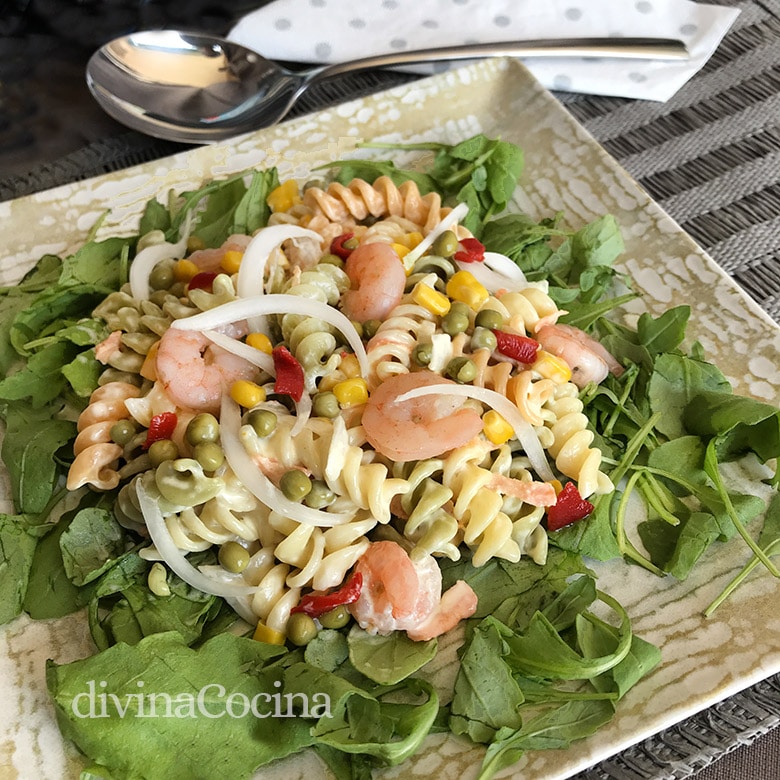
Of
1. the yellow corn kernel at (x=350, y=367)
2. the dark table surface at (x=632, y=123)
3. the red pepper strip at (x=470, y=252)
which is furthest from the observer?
the dark table surface at (x=632, y=123)

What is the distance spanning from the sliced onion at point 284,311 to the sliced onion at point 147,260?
1.35 ft

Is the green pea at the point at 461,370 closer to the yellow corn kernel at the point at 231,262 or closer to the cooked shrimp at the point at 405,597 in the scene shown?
the cooked shrimp at the point at 405,597

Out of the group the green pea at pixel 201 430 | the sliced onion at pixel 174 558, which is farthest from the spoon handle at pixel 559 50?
the sliced onion at pixel 174 558

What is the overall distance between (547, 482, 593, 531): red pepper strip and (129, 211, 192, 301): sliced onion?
150cm

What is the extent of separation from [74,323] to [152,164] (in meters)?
0.88

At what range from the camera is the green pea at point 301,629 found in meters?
2.39

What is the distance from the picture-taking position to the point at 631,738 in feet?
7.04

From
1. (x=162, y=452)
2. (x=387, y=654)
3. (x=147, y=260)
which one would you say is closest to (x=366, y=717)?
(x=387, y=654)

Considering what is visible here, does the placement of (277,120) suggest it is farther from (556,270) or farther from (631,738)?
(631,738)

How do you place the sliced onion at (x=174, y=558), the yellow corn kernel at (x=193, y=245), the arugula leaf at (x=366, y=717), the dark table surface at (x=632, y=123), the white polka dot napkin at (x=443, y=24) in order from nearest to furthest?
the arugula leaf at (x=366, y=717), the sliced onion at (x=174, y=558), the yellow corn kernel at (x=193, y=245), the dark table surface at (x=632, y=123), the white polka dot napkin at (x=443, y=24)

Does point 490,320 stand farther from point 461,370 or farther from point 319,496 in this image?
point 319,496

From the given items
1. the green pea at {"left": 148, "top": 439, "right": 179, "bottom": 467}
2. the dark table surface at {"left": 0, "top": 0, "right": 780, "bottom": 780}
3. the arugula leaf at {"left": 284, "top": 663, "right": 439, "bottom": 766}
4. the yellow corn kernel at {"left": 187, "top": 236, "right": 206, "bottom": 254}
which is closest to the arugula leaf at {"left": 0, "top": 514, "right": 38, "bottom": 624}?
the green pea at {"left": 148, "top": 439, "right": 179, "bottom": 467}

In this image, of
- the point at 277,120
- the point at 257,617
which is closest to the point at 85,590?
the point at 257,617

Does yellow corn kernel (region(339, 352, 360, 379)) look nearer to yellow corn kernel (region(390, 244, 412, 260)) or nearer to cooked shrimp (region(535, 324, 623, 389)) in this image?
yellow corn kernel (region(390, 244, 412, 260))
